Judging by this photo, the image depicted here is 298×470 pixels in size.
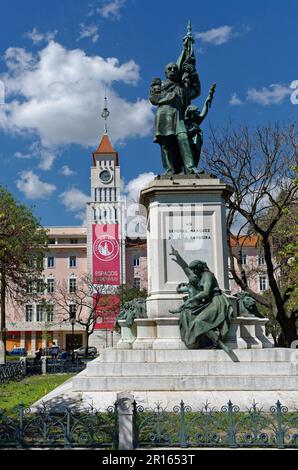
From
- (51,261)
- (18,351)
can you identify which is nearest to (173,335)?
(18,351)

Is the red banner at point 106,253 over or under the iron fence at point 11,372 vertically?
over

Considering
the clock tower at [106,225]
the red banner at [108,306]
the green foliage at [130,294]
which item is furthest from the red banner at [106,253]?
the green foliage at [130,294]

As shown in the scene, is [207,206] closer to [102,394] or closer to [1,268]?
[102,394]

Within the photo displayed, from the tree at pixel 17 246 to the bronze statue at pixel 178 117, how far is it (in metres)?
5.66

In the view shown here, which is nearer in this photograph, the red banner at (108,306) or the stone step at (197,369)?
the stone step at (197,369)

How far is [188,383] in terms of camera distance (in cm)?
1041

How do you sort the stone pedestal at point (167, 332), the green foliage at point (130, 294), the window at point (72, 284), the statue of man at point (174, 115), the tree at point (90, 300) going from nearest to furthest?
the stone pedestal at point (167, 332), the statue of man at point (174, 115), the green foliage at point (130, 294), the tree at point (90, 300), the window at point (72, 284)

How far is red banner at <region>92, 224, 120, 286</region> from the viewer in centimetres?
7131

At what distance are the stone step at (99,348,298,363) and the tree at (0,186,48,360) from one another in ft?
22.4

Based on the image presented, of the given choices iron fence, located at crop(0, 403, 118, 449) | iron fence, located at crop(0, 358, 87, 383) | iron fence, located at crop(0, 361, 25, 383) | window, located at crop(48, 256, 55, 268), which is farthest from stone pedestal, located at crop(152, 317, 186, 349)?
window, located at crop(48, 256, 55, 268)

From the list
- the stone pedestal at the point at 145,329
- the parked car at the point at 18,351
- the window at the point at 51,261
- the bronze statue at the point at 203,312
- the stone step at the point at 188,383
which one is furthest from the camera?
the window at the point at 51,261

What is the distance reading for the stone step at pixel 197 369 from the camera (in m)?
10.7

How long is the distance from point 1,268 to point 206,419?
15.1 m

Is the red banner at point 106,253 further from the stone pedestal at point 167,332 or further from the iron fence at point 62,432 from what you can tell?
the iron fence at point 62,432
